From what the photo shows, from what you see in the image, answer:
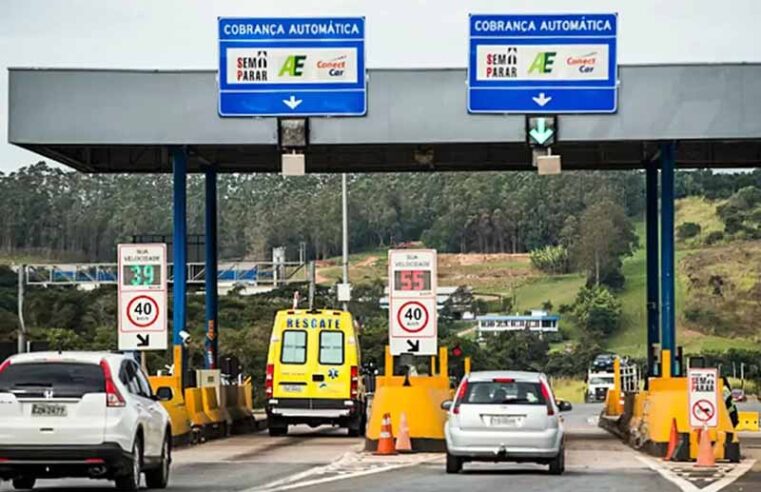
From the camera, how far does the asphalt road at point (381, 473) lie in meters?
20.5

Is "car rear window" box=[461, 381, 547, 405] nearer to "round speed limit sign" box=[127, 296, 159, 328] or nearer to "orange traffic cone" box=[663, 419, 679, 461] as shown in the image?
"orange traffic cone" box=[663, 419, 679, 461]

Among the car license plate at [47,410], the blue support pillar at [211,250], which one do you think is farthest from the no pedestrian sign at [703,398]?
the blue support pillar at [211,250]

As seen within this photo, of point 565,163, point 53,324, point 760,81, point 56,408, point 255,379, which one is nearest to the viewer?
point 56,408

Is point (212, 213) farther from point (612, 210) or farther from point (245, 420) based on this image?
point (612, 210)

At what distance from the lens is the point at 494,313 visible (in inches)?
4663

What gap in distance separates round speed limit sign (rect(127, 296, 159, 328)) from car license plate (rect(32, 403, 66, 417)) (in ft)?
34.6

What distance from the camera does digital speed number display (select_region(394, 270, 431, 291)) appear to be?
28.4 m

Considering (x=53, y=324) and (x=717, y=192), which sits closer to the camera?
(x=53, y=324)

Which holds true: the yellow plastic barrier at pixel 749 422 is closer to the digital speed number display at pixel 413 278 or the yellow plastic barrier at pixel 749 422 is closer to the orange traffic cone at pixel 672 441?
the orange traffic cone at pixel 672 441

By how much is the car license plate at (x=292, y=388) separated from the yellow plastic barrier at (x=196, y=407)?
290cm

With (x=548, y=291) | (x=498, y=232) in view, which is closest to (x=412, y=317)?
(x=548, y=291)

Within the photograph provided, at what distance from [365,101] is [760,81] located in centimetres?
767

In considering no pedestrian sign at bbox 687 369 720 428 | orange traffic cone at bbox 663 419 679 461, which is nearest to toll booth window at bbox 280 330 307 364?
orange traffic cone at bbox 663 419 679 461

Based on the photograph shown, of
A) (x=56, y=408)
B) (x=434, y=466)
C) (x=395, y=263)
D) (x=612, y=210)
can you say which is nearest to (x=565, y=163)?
(x=395, y=263)
